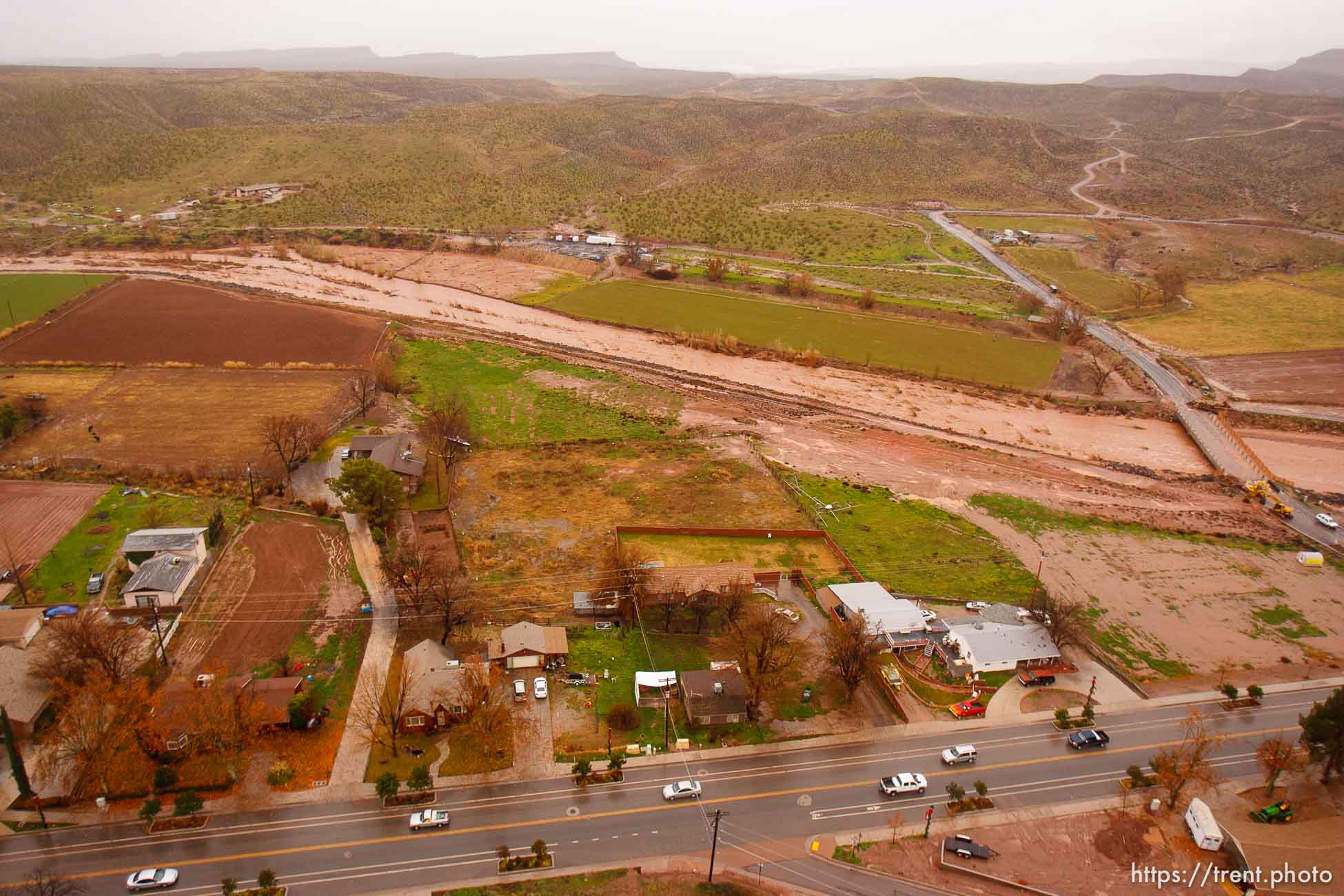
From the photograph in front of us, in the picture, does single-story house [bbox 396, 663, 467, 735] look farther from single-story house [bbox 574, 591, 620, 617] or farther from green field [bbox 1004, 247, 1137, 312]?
green field [bbox 1004, 247, 1137, 312]

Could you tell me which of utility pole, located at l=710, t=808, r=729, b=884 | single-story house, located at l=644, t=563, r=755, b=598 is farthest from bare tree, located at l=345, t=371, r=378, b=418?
utility pole, located at l=710, t=808, r=729, b=884

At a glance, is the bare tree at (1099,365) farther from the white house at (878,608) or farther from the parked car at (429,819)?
the parked car at (429,819)

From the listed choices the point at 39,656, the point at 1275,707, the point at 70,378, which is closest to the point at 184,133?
the point at 70,378

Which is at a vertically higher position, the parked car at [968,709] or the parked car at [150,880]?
the parked car at [968,709]

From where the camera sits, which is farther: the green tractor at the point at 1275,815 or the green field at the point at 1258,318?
the green field at the point at 1258,318

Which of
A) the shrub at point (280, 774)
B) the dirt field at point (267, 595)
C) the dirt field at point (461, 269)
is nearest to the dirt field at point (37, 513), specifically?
the dirt field at point (267, 595)

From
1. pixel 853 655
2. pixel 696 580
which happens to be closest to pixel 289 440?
pixel 696 580
